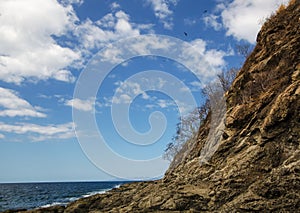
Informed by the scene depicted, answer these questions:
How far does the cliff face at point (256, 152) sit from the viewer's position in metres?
18.5

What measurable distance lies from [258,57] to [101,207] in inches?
851

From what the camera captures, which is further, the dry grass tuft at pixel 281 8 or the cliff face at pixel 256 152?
the dry grass tuft at pixel 281 8

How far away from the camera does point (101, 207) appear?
29047 mm

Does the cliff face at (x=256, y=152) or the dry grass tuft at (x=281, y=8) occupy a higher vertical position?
the dry grass tuft at (x=281, y=8)

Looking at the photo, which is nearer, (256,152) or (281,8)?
(256,152)

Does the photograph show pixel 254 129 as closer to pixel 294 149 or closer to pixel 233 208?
pixel 294 149

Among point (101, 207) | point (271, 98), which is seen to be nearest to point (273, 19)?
point (271, 98)

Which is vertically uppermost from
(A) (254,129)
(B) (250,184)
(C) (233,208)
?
(A) (254,129)

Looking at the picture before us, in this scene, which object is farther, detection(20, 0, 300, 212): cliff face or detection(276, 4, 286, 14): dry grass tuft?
detection(276, 4, 286, 14): dry grass tuft

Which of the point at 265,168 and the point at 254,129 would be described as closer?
the point at 265,168

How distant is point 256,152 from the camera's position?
22.3 m

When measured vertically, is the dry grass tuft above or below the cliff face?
above

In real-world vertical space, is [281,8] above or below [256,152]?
above

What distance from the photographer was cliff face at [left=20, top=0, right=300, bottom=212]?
730 inches
